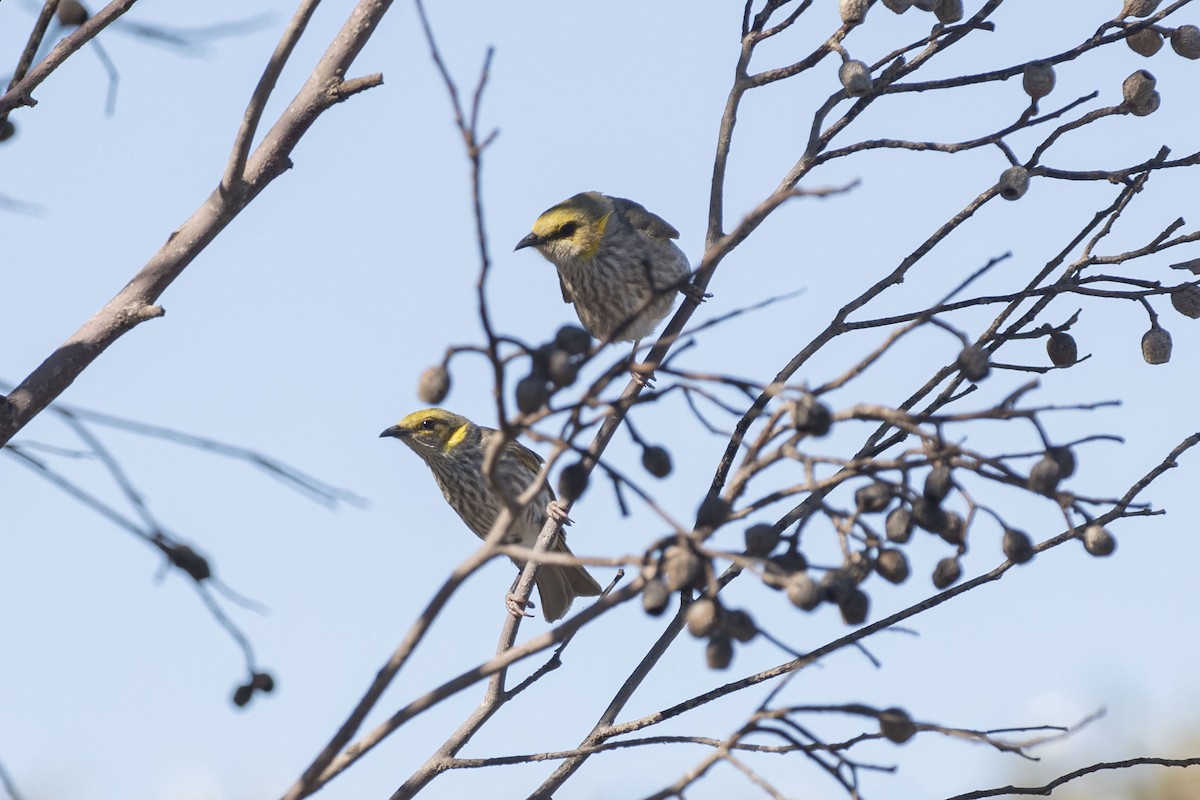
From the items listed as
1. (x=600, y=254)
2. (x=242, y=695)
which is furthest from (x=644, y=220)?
(x=242, y=695)

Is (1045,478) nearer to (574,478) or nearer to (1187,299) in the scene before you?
(574,478)

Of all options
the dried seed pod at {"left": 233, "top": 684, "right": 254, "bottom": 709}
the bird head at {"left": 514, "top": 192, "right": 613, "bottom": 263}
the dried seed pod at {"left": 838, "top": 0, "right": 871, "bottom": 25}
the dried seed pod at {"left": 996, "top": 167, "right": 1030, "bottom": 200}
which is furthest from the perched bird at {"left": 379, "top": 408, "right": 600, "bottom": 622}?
the dried seed pod at {"left": 233, "top": 684, "right": 254, "bottom": 709}

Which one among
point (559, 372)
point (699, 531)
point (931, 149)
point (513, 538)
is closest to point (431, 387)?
point (559, 372)

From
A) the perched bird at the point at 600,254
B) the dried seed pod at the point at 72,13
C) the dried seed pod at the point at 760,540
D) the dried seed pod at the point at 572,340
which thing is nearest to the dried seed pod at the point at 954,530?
the dried seed pod at the point at 760,540

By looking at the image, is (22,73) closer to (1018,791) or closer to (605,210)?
(1018,791)

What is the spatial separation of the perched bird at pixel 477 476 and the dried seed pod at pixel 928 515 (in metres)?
5.42

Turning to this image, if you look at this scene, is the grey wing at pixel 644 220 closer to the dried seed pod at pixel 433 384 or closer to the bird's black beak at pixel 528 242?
the bird's black beak at pixel 528 242

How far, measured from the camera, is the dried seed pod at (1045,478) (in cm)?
225

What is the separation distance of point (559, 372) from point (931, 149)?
2.05m

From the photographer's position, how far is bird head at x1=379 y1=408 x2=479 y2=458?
8770 mm

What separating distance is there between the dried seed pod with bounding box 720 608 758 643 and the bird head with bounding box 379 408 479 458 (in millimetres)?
6664

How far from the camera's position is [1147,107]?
387 cm

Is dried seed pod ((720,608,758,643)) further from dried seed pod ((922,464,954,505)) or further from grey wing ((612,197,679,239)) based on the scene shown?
grey wing ((612,197,679,239))

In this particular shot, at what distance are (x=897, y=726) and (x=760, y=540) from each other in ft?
1.16
